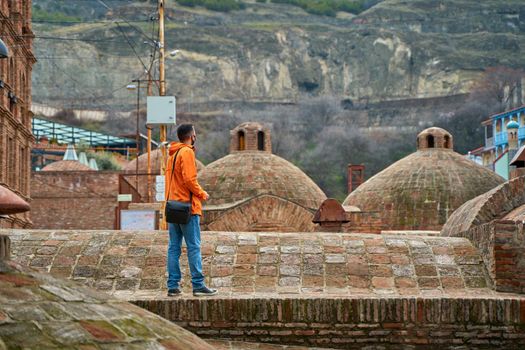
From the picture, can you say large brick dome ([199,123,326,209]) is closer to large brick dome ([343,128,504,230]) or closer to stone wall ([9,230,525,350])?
large brick dome ([343,128,504,230])

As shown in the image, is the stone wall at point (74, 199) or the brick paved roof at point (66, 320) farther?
the stone wall at point (74, 199)

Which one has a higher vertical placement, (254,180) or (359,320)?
(254,180)

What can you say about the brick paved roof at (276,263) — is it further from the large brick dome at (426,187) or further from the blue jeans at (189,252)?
the large brick dome at (426,187)

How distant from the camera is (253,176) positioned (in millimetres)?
28109

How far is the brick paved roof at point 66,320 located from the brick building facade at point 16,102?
22600mm

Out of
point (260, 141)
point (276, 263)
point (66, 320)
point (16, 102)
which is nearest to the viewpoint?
point (66, 320)

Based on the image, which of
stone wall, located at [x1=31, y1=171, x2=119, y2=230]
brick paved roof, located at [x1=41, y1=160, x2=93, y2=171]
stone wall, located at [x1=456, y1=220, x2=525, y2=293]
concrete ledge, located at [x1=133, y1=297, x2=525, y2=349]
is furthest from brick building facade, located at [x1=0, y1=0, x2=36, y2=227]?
stone wall, located at [x1=456, y1=220, x2=525, y2=293]

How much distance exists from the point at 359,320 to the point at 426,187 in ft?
67.8

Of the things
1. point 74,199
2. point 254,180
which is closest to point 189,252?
point 254,180

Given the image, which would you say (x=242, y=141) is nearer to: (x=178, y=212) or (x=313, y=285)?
(x=313, y=285)

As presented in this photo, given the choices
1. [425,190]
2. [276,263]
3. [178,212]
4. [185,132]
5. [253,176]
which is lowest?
[276,263]

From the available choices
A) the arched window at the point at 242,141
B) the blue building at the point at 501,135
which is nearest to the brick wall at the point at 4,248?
the arched window at the point at 242,141

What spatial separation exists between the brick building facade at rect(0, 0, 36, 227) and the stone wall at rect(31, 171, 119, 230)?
33.6 ft

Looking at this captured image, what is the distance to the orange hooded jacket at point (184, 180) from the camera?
29.1 feet
